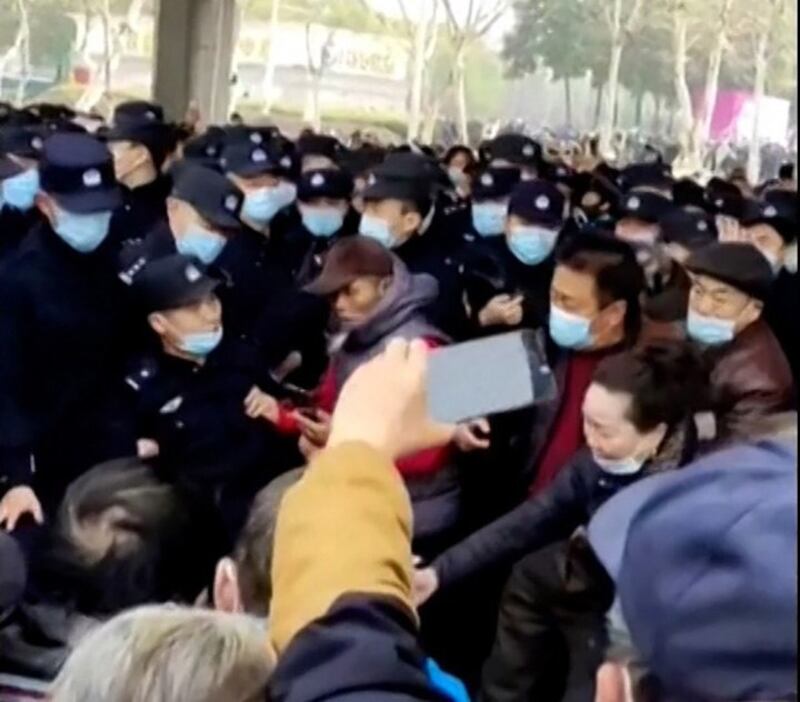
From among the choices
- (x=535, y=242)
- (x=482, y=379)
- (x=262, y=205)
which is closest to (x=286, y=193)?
(x=262, y=205)

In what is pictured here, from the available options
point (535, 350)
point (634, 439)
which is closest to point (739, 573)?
point (535, 350)

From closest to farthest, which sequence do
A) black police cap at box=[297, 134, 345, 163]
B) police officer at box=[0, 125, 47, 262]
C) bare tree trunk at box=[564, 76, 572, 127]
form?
police officer at box=[0, 125, 47, 262], black police cap at box=[297, 134, 345, 163], bare tree trunk at box=[564, 76, 572, 127]

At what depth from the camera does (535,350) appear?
1.62 m

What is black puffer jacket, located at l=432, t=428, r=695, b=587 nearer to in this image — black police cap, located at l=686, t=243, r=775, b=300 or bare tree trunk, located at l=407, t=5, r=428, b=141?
black police cap, located at l=686, t=243, r=775, b=300

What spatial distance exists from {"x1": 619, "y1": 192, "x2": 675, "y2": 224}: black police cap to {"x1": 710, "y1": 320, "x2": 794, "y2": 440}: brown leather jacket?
1901 millimetres

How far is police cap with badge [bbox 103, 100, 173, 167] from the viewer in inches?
258

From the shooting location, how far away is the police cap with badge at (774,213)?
6.16 meters

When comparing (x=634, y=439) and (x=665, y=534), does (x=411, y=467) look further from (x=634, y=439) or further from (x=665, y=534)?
(x=665, y=534)

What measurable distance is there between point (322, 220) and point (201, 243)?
0.93 m

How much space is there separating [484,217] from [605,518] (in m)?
4.96

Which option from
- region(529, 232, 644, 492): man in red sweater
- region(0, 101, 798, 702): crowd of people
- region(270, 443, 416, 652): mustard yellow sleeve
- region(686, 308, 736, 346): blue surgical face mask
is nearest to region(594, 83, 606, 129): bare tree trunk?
region(0, 101, 798, 702): crowd of people

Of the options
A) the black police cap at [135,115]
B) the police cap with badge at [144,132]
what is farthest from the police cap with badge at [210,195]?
the black police cap at [135,115]

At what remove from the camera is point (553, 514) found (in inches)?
149

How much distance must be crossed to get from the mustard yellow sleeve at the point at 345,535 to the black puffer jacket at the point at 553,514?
6.64ft
